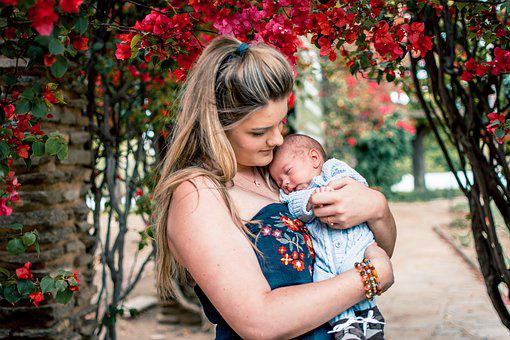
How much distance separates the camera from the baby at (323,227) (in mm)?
1783

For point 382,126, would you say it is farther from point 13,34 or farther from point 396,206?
point 13,34

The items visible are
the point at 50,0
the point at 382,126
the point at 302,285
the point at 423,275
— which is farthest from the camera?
the point at 382,126

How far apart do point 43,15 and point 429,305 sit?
5.99 meters

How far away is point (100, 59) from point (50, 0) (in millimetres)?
2521

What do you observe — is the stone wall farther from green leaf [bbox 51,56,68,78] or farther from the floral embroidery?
green leaf [bbox 51,56,68,78]

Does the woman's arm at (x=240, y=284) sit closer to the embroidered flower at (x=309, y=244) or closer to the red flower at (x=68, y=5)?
the embroidered flower at (x=309, y=244)

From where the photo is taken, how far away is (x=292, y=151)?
212cm

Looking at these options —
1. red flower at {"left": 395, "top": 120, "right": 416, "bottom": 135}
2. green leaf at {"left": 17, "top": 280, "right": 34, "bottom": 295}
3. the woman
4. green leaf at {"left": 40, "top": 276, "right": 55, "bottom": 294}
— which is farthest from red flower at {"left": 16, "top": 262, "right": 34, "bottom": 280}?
red flower at {"left": 395, "top": 120, "right": 416, "bottom": 135}

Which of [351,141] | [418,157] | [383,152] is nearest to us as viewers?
[351,141]

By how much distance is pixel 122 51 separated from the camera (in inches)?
82.1

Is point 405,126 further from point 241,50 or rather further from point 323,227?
point 241,50

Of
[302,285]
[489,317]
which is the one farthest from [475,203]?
[489,317]

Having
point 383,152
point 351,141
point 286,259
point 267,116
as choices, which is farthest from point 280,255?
point 383,152

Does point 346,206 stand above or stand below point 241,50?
below
